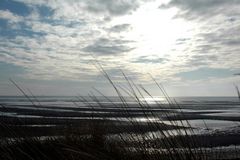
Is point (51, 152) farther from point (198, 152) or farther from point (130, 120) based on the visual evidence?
point (198, 152)

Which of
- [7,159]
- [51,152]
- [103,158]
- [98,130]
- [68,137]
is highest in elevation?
[7,159]

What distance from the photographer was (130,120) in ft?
9.55

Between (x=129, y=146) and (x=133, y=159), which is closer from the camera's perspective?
(x=133, y=159)

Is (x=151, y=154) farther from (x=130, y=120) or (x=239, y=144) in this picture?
(x=239, y=144)

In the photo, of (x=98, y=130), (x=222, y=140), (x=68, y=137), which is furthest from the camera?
(x=222, y=140)

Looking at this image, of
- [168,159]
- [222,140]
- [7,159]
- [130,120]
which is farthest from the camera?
[222,140]

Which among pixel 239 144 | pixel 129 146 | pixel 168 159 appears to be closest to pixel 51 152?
pixel 129 146

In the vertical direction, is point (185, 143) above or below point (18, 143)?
below

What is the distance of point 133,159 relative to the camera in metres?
2.62

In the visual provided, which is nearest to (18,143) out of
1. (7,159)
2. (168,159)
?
(7,159)

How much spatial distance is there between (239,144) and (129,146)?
13684mm

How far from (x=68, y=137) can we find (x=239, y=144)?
41.2 feet

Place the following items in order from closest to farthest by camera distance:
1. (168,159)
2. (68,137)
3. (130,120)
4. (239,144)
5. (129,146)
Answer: (168,159)
(130,120)
(129,146)
(68,137)
(239,144)

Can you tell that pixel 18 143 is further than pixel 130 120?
No
